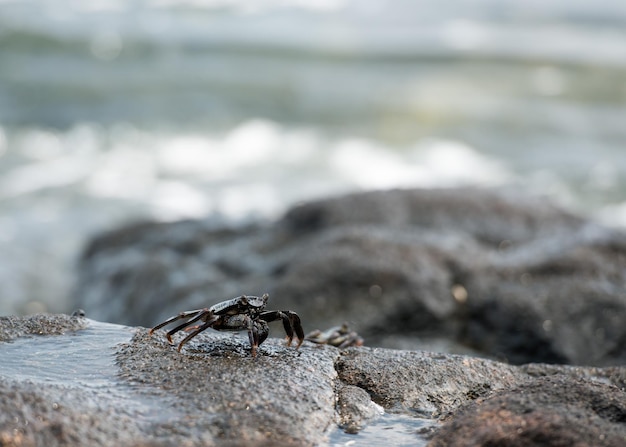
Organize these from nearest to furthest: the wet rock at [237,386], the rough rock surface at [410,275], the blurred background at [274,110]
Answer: the wet rock at [237,386] → the rough rock surface at [410,275] → the blurred background at [274,110]

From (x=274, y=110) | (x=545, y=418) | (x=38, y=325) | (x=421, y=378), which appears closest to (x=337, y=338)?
(x=421, y=378)

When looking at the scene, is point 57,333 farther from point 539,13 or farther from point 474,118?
point 539,13

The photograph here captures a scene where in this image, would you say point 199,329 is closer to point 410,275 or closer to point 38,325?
point 38,325

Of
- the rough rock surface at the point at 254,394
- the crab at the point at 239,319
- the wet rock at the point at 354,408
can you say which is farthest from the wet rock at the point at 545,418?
the crab at the point at 239,319

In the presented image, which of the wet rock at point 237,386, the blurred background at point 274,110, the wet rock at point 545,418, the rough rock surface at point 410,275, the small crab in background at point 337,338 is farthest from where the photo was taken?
the blurred background at point 274,110

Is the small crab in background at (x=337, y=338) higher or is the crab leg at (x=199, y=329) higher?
the crab leg at (x=199, y=329)

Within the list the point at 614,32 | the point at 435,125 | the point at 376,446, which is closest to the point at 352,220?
the point at 376,446

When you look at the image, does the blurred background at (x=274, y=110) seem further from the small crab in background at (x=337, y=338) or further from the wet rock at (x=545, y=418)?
the wet rock at (x=545, y=418)

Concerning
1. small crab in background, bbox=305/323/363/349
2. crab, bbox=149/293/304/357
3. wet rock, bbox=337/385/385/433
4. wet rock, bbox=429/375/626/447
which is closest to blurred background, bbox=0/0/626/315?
small crab in background, bbox=305/323/363/349
